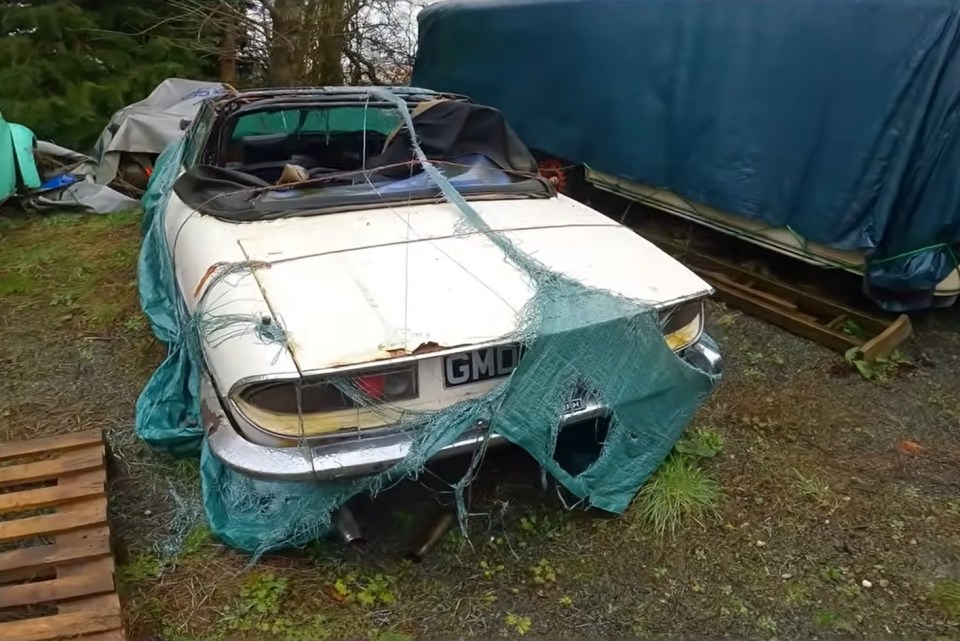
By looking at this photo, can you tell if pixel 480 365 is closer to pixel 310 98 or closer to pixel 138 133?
pixel 310 98

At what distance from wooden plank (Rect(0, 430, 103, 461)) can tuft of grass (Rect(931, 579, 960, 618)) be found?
3.25 m

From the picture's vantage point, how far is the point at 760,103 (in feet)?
15.6

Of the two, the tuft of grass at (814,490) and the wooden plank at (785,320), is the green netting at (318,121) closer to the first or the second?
the wooden plank at (785,320)

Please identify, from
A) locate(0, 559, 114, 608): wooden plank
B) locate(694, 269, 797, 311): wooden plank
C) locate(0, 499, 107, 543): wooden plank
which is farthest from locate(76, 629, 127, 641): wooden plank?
locate(694, 269, 797, 311): wooden plank

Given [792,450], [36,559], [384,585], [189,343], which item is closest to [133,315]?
[189,343]

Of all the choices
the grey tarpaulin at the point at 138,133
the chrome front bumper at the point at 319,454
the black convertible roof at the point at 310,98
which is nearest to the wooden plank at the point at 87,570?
the chrome front bumper at the point at 319,454

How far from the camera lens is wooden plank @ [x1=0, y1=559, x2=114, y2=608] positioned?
2.25m

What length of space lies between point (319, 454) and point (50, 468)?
1.29 metres

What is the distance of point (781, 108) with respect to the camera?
4.62 meters

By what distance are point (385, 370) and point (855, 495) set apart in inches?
87.2

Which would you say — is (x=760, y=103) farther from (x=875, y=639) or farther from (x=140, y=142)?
(x=140, y=142)

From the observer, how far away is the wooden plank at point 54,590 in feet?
7.39

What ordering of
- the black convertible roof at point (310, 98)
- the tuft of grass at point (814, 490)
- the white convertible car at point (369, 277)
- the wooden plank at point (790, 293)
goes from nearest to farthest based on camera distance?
the white convertible car at point (369, 277)
the tuft of grass at point (814, 490)
the black convertible roof at point (310, 98)
the wooden plank at point (790, 293)

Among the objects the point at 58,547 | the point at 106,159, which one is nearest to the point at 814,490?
the point at 58,547
